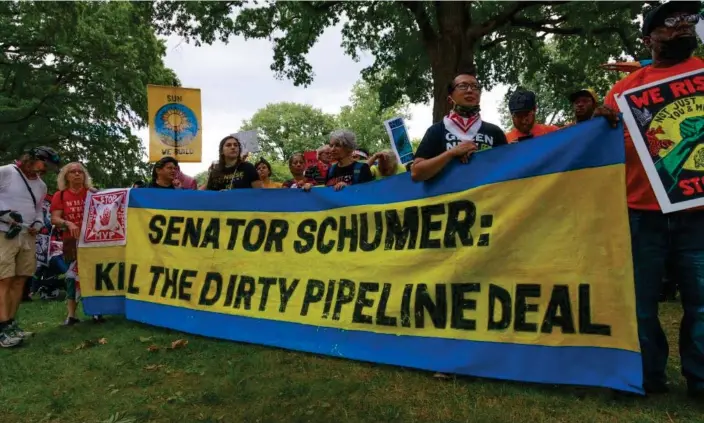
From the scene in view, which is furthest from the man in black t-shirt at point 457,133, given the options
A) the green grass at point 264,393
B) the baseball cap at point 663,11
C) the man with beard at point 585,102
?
the man with beard at point 585,102

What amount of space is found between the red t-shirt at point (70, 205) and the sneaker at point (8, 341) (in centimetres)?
125

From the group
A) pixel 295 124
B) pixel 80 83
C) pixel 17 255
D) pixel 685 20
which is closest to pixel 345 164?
pixel 685 20

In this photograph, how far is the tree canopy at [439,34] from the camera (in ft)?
38.2

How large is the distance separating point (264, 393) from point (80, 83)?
21827 millimetres

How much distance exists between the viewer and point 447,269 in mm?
3488

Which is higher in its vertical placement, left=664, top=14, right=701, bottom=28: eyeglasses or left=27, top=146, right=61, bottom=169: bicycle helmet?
left=664, top=14, right=701, bottom=28: eyeglasses

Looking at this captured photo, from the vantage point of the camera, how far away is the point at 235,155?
18.0ft

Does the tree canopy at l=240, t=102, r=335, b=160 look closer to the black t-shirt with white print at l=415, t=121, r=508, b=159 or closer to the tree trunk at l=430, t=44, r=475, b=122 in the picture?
the tree trunk at l=430, t=44, r=475, b=122

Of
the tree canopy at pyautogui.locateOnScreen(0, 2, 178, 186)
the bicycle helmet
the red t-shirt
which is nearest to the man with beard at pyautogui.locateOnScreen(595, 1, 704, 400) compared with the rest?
the bicycle helmet

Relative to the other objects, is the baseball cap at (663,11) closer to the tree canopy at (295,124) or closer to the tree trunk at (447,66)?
the tree trunk at (447,66)

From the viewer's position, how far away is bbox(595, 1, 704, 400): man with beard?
9.29 feet

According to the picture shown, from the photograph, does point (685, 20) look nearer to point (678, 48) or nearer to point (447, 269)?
point (678, 48)

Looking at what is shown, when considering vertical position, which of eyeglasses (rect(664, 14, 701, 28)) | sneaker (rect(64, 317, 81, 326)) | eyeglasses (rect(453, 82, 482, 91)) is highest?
eyeglasses (rect(664, 14, 701, 28))

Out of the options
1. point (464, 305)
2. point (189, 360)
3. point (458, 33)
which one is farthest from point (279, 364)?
point (458, 33)
